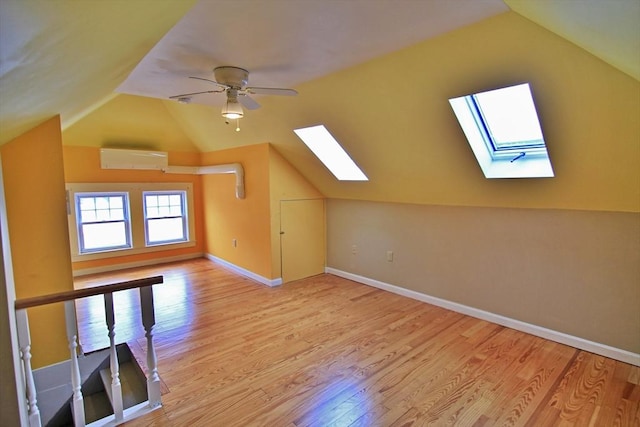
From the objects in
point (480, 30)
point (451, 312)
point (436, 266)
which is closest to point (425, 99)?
point (480, 30)

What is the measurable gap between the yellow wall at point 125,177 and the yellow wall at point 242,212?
0.16 m

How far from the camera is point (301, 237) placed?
4.94m

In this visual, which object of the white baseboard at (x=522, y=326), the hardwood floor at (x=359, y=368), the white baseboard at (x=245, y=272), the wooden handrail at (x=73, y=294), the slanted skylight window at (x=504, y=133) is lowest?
the hardwood floor at (x=359, y=368)

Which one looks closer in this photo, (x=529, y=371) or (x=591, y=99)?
(x=591, y=99)

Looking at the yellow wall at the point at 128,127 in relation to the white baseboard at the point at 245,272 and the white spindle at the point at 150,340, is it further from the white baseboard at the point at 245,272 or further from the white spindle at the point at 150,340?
the white spindle at the point at 150,340

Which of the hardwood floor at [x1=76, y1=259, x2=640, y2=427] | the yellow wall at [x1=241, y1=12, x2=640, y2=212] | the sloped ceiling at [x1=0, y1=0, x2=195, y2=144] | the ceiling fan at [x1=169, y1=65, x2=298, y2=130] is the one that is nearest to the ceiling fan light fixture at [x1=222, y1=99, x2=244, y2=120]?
the ceiling fan at [x1=169, y1=65, x2=298, y2=130]

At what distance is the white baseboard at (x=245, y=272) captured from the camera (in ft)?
15.3

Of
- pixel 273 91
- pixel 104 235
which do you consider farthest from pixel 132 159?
pixel 273 91

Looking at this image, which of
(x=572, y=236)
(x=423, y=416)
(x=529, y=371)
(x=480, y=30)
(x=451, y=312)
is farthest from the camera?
(x=451, y=312)

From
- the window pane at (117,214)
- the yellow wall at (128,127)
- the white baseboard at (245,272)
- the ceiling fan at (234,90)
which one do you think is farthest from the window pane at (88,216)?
the ceiling fan at (234,90)

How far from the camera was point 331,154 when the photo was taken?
441 cm

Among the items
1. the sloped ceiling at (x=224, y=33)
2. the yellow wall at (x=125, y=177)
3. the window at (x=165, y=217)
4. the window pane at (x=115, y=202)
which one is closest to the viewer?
the sloped ceiling at (x=224, y=33)

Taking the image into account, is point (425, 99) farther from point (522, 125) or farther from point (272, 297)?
point (272, 297)

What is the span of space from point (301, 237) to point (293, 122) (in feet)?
6.04
